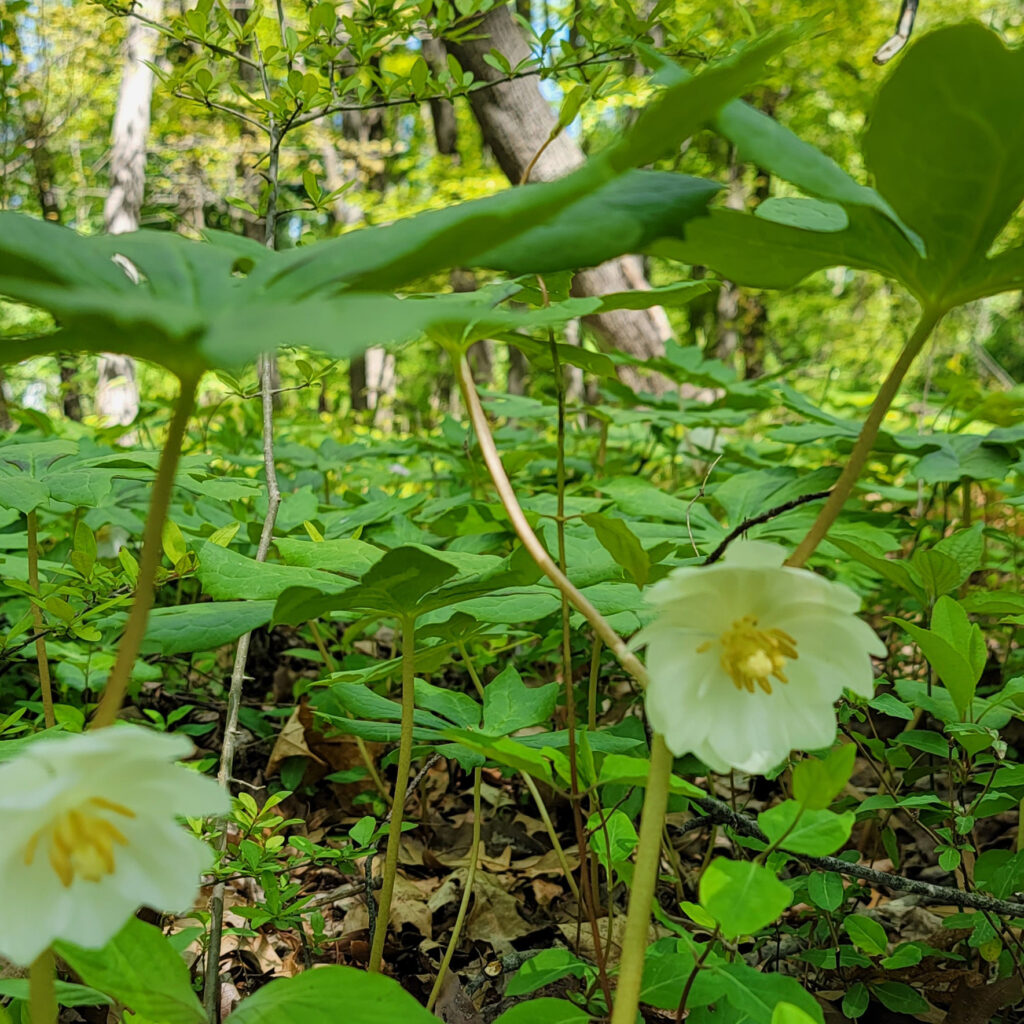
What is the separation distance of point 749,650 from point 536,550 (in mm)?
160

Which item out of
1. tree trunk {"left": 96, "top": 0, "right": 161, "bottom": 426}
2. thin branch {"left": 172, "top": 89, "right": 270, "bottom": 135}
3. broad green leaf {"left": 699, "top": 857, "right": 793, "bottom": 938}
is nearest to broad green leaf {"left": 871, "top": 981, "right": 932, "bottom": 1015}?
broad green leaf {"left": 699, "top": 857, "right": 793, "bottom": 938}

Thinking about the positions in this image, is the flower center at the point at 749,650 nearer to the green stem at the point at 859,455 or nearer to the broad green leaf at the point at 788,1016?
the green stem at the point at 859,455

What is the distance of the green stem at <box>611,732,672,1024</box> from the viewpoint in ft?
1.79

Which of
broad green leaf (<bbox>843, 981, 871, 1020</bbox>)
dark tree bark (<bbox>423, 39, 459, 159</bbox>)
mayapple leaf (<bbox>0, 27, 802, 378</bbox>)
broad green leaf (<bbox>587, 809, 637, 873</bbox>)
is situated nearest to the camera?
mayapple leaf (<bbox>0, 27, 802, 378</bbox>)

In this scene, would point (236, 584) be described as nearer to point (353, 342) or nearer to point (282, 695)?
point (353, 342)

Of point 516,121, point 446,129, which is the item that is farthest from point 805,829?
point 446,129

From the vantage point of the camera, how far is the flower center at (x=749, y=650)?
21.5 inches

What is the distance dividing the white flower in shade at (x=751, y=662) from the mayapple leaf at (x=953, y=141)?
230mm

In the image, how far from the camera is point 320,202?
1.40 meters

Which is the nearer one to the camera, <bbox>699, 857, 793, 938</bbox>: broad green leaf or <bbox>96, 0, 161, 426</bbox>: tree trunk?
<bbox>699, 857, 793, 938</bbox>: broad green leaf

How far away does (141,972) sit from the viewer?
54cm

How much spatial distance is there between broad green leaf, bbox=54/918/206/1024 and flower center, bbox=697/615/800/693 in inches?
15.3

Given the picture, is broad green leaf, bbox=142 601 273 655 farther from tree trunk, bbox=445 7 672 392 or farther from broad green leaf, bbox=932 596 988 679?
tree trunk, bbox=445 7 672 392

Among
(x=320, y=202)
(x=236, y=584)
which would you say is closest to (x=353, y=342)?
(x=236, y=584)
